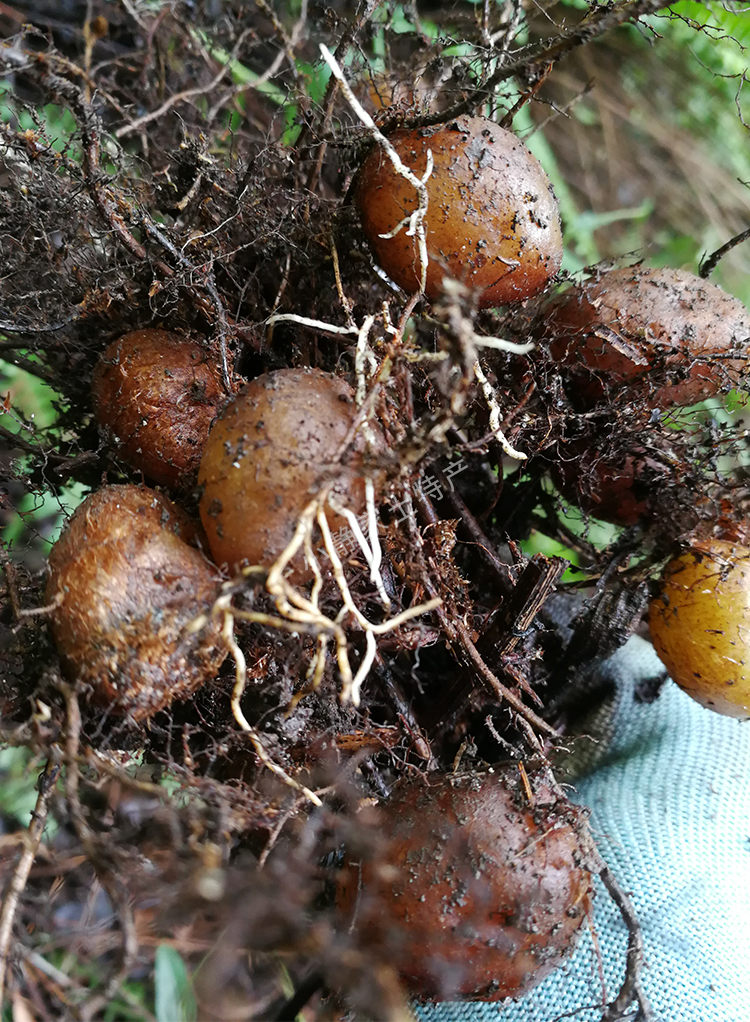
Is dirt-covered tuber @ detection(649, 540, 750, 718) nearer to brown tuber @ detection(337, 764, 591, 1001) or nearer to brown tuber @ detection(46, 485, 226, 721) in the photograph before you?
brown tuber @ detection(337, 764, 591, 1001)

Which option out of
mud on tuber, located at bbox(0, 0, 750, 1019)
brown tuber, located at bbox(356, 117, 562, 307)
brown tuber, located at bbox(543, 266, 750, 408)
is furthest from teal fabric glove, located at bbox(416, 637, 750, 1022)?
brown tuber, located at bbox(356, 117, 562, 307)

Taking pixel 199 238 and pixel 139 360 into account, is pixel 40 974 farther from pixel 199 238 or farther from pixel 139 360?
pixel 199 238

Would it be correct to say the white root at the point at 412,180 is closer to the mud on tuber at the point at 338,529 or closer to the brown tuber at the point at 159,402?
the mud on tuber at the point at 338,529

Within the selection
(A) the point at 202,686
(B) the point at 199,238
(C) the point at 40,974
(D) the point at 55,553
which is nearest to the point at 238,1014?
(C) the point at 40,974

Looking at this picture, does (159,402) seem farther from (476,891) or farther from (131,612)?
(476,891)

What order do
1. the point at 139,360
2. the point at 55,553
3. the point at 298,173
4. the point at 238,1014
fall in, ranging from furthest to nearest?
the point at 298,173 → the point at 139,360 → the point at 55,553 → the point at 238,1014

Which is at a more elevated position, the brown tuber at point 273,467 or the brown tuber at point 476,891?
the brown tuber at point 273,467

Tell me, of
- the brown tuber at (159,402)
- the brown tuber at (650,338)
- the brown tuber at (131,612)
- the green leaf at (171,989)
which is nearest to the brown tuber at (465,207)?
the brown tuber at (650,338)
